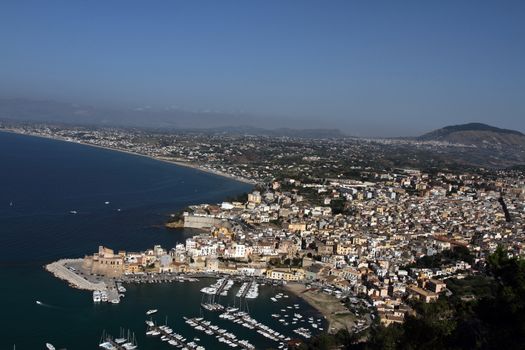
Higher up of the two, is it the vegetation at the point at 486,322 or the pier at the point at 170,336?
the vegetation at the point at 486,322

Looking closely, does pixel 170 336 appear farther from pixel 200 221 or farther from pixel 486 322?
pixel 200 221

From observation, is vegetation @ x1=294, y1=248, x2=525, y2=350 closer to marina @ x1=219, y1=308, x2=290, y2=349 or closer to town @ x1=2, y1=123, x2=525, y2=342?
town @ x1=2, y1=123, x2=525, y2=342

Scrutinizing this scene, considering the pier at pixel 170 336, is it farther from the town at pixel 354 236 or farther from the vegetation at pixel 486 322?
the vegetation at pixel 486 322

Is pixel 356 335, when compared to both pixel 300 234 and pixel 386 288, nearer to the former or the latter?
pixel 386 288

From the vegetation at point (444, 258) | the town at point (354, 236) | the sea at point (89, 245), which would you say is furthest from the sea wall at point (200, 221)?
the vegetation at point (444, 258)

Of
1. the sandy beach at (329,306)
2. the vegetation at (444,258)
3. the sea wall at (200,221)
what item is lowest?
the sandy beach at (329,306)

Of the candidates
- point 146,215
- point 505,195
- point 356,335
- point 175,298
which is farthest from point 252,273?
point 505,195

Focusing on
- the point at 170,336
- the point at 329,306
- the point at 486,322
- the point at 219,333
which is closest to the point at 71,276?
the point at 170,336

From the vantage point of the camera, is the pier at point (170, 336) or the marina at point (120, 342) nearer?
the marina at point (120, 342)
